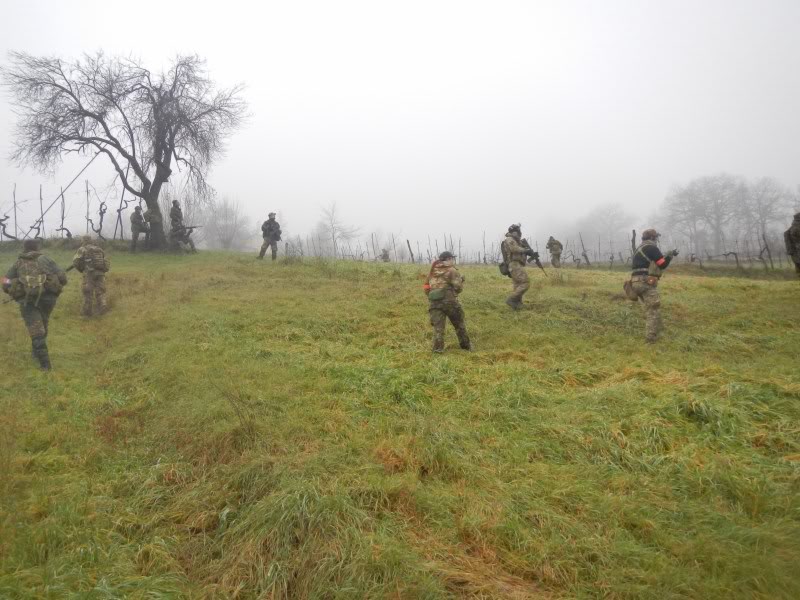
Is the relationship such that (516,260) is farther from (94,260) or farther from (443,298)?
(94,260)

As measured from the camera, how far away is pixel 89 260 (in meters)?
10.4

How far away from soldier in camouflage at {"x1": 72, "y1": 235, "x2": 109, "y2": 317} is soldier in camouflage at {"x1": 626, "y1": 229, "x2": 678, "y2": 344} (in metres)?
11.2

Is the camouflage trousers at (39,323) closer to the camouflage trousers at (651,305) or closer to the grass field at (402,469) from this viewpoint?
the grass field at (402,469)

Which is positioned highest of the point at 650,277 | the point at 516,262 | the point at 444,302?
the point at 516,262

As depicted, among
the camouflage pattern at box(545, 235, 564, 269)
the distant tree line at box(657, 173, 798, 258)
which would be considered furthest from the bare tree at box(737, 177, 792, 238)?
the camouflage pattern at box(545, 235, 564, 269)

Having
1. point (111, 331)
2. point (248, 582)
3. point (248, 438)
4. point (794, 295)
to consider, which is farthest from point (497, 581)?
point (794, 295)

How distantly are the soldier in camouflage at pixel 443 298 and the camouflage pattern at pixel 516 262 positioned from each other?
3020 millimetres

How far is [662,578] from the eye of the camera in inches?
105

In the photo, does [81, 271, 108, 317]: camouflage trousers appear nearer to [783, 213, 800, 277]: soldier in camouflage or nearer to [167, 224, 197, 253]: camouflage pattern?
[167, 224, 197, 253]: camouflage pattern

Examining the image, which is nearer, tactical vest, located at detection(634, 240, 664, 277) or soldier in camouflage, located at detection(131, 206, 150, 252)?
tactical vest, located at detection(634, 240, 664, 277)

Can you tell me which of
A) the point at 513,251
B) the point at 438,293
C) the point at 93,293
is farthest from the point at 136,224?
the point at 438,293

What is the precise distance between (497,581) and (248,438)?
8.43ft

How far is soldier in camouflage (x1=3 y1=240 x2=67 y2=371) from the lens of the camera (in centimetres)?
716

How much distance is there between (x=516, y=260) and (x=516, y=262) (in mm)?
46
